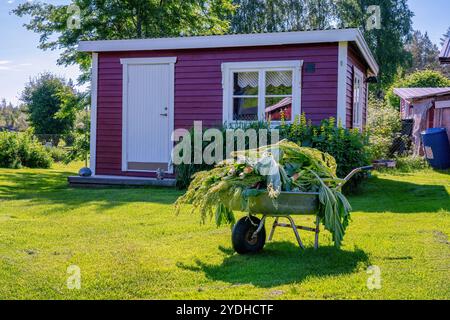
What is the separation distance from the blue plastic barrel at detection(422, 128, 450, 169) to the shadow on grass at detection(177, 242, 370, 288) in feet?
31.4

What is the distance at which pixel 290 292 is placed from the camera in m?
3.33

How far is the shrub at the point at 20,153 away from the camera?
16828 mm

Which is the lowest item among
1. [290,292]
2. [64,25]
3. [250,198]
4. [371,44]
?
[290,292]

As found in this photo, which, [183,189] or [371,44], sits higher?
[371,44]

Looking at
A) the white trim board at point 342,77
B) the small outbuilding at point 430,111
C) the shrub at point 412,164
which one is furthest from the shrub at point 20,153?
the small outbuilding at point 430,111

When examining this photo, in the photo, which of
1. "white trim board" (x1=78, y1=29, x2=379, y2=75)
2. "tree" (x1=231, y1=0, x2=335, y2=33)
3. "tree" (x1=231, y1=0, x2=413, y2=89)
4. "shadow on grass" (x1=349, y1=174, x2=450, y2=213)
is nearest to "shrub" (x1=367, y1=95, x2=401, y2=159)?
"white trim board" (x1=78, y1=29, x2=379, y2=75)

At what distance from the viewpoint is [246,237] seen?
4.46 metres

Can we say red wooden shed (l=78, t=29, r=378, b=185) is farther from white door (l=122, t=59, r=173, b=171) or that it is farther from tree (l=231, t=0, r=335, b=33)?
tree (l=231, t=0, r=335, b=33)

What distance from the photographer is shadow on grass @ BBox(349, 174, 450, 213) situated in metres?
6.98

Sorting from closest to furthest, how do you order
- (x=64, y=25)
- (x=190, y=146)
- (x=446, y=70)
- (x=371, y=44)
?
(x=190, y=146) → (x=64, y=25) → (x=371, y=44) → (x=446, y=70)

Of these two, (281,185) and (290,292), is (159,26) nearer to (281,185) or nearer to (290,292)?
(281,185)

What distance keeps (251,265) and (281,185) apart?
28.9 inches

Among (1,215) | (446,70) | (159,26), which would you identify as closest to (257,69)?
(1,215)

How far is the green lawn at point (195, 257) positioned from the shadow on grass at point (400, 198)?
64 millimetres
